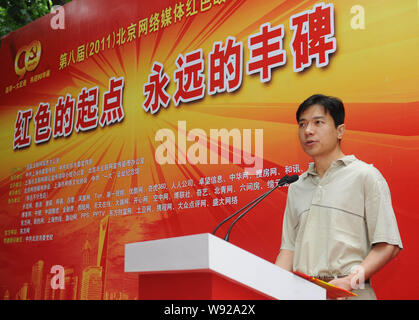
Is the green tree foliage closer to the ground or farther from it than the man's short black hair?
farther from it

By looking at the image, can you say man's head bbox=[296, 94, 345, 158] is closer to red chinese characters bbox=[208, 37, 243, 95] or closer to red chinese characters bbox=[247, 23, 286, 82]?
red chinese characters bbox=[247, 23, 286, 82]

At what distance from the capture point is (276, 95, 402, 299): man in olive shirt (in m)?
1.82

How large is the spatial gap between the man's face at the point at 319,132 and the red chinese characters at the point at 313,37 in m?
0.55

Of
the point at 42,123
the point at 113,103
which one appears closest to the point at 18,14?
the point at 42,123

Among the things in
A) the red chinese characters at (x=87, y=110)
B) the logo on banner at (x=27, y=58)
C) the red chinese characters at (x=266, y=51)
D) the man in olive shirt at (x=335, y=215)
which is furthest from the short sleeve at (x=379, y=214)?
the logo on banner at (x=27, y=58)

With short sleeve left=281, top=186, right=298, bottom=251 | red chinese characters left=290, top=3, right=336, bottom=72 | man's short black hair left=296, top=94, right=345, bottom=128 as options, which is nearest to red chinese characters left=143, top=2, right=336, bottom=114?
red chinese characters left=290, top=3, right=336, bottom=72

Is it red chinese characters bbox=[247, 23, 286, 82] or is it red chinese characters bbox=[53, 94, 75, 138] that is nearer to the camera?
red chinese characters bbox=[247, 23, 286, 82]

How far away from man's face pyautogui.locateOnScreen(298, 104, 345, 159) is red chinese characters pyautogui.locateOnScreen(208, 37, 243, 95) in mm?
879

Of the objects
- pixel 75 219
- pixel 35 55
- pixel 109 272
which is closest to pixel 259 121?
pixel 109 272

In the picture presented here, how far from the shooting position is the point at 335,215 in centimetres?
193

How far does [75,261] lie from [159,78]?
1.39 meters

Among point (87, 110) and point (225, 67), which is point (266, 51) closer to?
point (225, 67)
